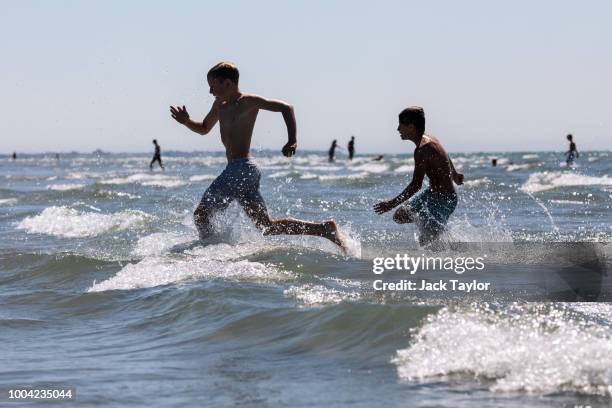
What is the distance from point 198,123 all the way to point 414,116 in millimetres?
1904

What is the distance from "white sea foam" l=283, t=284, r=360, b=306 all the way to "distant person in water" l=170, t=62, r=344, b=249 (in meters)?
1.64

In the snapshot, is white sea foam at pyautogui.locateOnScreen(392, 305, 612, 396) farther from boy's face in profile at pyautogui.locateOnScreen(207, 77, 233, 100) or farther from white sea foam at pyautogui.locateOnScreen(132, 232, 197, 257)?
white sea foam at pyautogui.locateOnScreen(132, 232, 197, 257)

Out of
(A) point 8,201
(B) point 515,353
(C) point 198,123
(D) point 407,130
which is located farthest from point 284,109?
(A) point 8,201

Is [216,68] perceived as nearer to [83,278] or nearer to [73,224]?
[83,278]

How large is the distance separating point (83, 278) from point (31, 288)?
0.48m

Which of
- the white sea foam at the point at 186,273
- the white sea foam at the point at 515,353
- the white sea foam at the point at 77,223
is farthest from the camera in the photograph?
the white sea foam at the point at 77,223

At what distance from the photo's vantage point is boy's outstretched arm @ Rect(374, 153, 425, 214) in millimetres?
7113

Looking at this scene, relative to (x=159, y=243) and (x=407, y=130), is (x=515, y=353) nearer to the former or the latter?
(x=407, y=130)

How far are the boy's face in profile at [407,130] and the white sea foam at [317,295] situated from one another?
1903 mm

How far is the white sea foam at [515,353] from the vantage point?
12.1 feet

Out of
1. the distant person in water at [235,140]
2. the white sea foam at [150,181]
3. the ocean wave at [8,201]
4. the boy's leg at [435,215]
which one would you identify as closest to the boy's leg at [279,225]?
the distant person in water at [235,140]

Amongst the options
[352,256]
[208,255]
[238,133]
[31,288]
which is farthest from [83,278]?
[352,256]

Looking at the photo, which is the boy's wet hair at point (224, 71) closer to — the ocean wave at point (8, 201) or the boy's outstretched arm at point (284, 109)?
Answer: the boy's outstretched arm at point (284, 109)

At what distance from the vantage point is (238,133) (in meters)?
7.59
